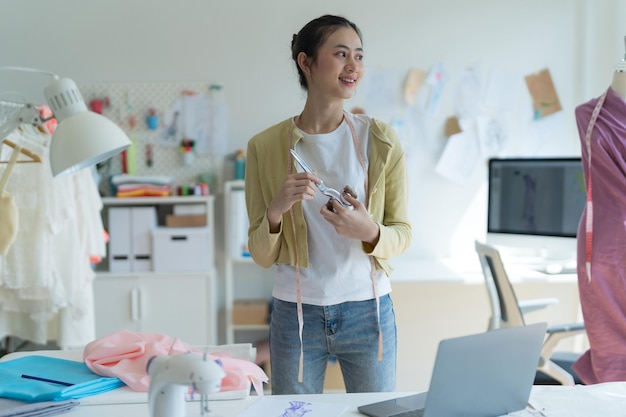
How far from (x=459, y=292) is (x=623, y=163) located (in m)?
1.75

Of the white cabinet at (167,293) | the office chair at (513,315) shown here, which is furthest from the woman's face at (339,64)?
the white cabinet at (167,293)

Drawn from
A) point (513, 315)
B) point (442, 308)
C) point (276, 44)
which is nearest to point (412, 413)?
point (513, 315)

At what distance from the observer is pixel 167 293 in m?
3.83

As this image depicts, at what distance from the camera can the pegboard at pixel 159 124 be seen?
404cm

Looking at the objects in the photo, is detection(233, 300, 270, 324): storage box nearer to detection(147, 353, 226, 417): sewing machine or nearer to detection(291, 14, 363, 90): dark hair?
detection(291, 14, 363, 90): dark hair

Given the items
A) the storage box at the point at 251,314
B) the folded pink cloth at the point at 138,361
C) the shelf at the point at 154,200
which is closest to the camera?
the folded pink cloth at the point at 138,361

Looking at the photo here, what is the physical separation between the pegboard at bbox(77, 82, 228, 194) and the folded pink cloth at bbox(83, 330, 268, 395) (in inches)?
93.9

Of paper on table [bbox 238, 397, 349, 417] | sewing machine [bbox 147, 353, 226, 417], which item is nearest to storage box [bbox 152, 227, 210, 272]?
paper on table [bbox 238, 397, 349, 417]

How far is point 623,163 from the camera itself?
2137 mm

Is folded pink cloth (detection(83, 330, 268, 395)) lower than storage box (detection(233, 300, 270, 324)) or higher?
higher

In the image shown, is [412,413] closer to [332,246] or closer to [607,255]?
[332,246]

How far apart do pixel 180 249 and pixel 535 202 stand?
1853 mm

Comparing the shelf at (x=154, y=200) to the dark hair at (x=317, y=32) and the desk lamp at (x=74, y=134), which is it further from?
the desk lamp at (x=74, y=134)

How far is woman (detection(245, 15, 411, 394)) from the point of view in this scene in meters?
1.78
